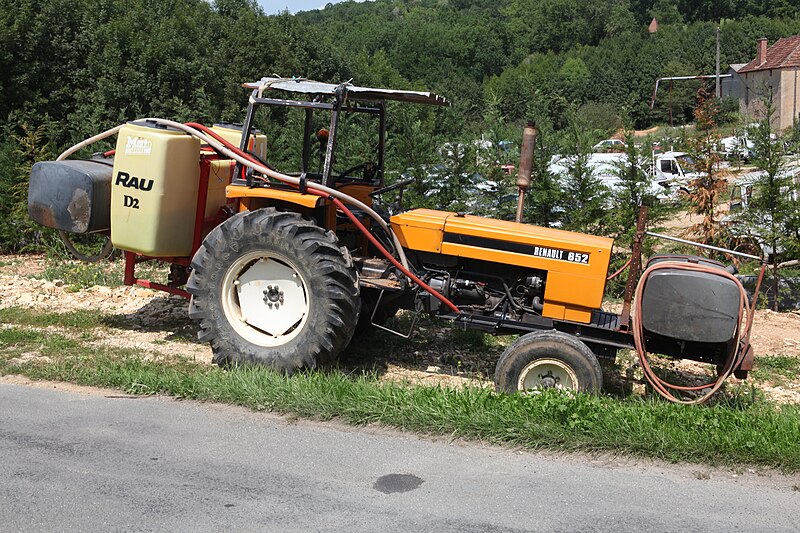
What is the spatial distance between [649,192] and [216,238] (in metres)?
7.28

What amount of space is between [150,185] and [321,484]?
12.3 feet

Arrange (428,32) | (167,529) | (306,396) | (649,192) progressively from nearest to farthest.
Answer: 1. (167,529)
2. (306,396)
3. (649,192)
4. (428,32)

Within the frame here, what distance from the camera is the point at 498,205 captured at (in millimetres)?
12977

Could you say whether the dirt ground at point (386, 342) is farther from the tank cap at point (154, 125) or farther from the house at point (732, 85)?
the house at point (732, 85)

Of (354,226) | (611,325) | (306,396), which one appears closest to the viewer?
(306,396)

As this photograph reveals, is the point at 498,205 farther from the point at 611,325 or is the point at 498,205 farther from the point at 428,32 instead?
the point at 428,32

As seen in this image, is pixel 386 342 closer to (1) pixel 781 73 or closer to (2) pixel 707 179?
(2) pixel 707 179

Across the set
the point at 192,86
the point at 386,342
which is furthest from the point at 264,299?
the point at 192,86

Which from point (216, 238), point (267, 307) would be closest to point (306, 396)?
point (267, 307)

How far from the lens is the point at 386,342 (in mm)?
9008

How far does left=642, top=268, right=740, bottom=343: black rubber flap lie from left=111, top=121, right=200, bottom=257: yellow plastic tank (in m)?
4.28

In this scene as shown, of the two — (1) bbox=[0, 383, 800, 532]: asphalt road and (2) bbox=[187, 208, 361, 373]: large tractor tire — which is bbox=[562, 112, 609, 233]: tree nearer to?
(2) bbox=[187, 208, 361, 373]: large tractor tire

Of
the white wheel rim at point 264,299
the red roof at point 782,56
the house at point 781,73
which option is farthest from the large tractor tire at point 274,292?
the red roof at point 782,56

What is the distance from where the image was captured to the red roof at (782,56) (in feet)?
168
